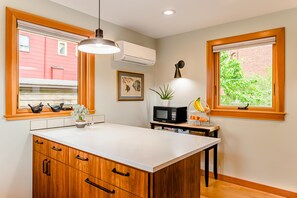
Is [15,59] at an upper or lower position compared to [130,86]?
upper

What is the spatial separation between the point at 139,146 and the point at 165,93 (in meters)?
2.12

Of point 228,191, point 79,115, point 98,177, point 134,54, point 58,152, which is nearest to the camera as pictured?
point 98,177

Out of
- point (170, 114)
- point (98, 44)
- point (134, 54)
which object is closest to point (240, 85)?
point (170, 114)

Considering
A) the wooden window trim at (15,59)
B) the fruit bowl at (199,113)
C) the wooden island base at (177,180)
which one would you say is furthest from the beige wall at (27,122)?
the wooden island base at (177,180)

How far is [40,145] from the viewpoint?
6.57 ft

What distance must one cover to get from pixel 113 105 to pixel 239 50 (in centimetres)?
200

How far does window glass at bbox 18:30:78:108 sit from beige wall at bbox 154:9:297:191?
168 cm

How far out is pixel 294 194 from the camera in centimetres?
238

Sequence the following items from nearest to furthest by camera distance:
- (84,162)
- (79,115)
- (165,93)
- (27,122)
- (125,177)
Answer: (125,177) < (84,162) < (27,122) < (79,115) < (165,93)

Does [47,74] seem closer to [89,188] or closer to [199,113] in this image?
[89,188]

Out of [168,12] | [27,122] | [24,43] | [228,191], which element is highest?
[168,12]

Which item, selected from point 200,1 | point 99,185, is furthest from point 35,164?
point 200,1

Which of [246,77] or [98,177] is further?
[246,77]

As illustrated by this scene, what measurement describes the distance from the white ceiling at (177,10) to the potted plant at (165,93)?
104 centimetres
